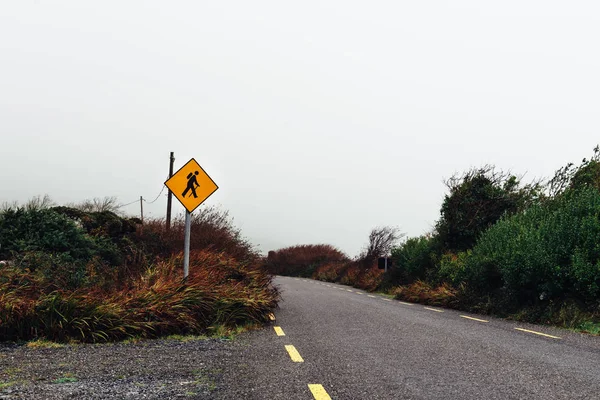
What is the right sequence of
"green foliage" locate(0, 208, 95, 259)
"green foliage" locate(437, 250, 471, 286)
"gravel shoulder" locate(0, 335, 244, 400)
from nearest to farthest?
"gravel shoulder" locate(0, 335, 244, 400)
"green foliage" locate(0, 208, 95, 259)
"green foliage" locate(437, 250, 471, 286)

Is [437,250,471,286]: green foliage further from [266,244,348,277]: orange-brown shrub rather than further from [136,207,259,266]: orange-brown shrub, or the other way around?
[266,244,348,277]: orange-brown shrub

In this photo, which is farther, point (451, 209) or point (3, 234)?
point (451, 209)

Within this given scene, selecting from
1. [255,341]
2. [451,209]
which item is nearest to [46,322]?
[255,341]

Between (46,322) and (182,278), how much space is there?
9.15 feet

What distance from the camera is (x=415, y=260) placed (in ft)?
72.6

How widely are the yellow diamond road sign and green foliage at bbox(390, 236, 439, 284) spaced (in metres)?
11.6

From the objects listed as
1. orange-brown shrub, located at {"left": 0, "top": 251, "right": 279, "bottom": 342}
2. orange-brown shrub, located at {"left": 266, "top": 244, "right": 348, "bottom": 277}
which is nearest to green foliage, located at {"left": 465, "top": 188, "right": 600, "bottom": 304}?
orange-brown shrub, located at {"left": 0, "top": 251, "right": 279, "bottom": 342}

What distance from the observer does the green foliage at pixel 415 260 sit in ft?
69.8

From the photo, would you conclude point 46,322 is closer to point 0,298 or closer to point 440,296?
point 0,298

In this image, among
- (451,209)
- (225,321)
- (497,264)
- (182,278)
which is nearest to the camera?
(225,321)

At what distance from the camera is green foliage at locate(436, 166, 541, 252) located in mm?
20438

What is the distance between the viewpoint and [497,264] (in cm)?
1520

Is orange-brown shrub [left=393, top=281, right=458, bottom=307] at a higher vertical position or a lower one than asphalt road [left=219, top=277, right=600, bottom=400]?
higher

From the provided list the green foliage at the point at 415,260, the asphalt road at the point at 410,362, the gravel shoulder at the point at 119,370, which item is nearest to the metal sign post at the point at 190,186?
the asphalt road at the point at 410,362
